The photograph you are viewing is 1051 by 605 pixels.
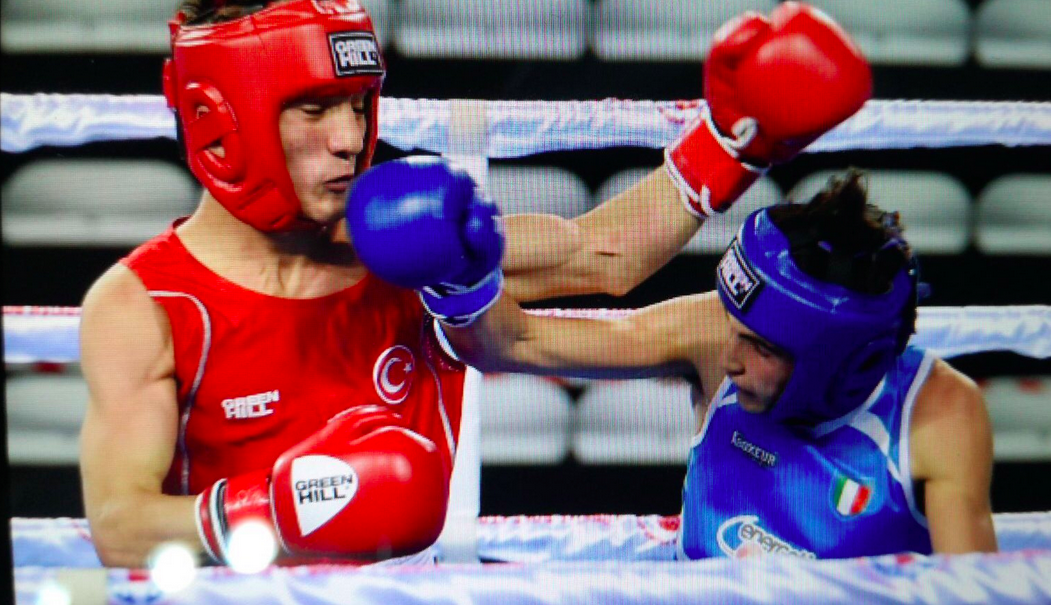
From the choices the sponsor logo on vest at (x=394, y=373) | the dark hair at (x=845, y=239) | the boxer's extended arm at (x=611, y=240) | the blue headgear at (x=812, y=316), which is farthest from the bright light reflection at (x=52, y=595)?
the dark hair at (x=845, y=239)

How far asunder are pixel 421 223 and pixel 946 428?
2.77ft

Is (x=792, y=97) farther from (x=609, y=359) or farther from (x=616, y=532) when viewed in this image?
(x=616, y=532)

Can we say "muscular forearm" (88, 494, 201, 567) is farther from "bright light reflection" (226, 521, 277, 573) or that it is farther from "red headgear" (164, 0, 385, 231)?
"red headgear" (164, 0, 385, 231)

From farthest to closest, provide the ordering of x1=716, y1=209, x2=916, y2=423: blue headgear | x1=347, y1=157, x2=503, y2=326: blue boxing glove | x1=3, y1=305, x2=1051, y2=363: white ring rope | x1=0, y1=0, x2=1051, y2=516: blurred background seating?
x1=3, y1=305, x2=1051, y2=363: white ring rope, x1=0, y1=0, x2=1051, y2=516: blurred background seating, x1=716, y1=209, x2=916, y2=423: blue headgear, x1=347, y1=157, x2=503, y2=326: blue boxing glove

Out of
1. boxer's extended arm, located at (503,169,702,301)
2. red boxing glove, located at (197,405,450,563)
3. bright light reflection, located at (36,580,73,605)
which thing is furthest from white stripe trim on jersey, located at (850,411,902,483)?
bright light reflection, located at (36,580,73,605)

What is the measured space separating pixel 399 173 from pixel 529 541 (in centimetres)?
69

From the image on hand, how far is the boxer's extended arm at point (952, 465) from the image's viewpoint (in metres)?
1.37

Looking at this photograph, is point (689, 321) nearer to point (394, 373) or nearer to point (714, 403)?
point (714, 403)

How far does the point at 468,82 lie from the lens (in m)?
1.44

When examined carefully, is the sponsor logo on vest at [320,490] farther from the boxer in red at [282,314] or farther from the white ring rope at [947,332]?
the white ring rope at [947,332]

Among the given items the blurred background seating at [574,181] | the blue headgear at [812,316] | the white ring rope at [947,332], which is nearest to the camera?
the blue headgear at [812,316]

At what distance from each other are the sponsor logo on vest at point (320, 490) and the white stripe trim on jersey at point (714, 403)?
0.54 metres

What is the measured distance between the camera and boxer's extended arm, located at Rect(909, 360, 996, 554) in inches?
53.9

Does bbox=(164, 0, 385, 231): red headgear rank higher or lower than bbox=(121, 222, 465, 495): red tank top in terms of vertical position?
higher
